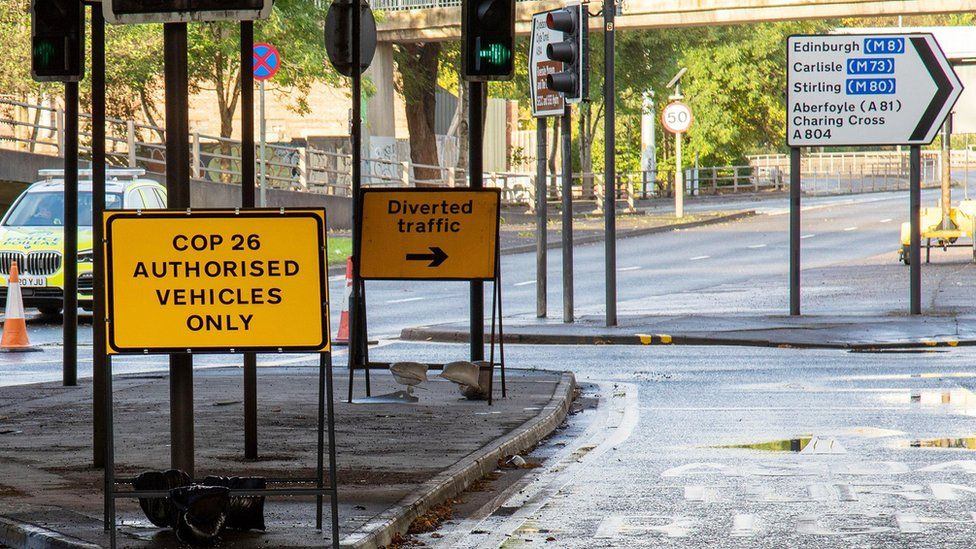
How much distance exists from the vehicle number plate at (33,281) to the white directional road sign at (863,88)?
9.55m

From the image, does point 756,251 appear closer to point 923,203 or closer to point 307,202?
point 307,202

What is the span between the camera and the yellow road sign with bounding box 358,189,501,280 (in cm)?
1295

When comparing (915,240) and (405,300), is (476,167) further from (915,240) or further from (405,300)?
(405,300)

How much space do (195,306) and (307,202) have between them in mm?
33373

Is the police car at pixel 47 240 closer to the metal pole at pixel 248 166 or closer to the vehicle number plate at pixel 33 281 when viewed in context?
the vehicle number plate at pixel 33 281

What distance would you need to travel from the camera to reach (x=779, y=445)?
10844 mm

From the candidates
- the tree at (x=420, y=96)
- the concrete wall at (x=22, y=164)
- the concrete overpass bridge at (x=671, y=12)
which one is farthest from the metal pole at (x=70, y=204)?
the tree at (x=420, y=96)

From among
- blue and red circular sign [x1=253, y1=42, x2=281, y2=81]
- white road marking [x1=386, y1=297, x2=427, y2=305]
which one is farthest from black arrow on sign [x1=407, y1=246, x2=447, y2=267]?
blue and red circular sign [x1=253, y1=42, x2=281, y2=81]

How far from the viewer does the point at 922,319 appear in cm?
2031

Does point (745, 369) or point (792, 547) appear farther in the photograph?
point (745, 369)

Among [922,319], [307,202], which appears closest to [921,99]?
[922,319]

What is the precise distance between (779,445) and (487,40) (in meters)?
4.31

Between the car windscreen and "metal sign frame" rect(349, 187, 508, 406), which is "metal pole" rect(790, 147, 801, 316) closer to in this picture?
"metal sign frame" rect(349, 187, 508, 406)

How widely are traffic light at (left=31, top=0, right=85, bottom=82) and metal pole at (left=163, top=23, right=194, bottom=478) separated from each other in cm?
310
